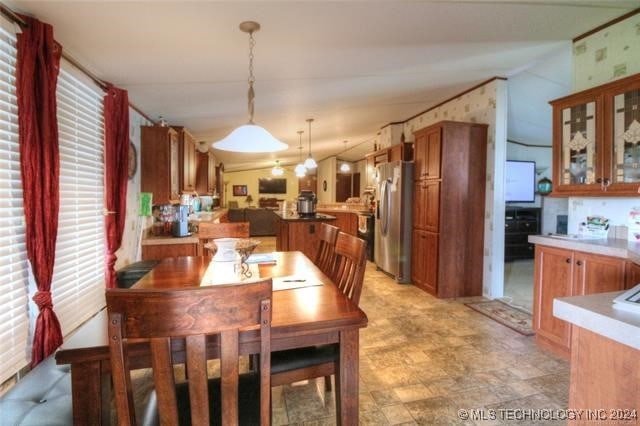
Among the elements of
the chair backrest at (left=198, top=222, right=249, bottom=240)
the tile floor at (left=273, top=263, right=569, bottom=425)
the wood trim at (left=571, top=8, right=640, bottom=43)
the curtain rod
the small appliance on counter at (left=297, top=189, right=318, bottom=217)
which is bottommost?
the tile floor at (left=273, top=263, right=569, bottom=425)

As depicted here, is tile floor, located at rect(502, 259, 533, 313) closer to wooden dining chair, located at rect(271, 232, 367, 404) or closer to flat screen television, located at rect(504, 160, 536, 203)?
flat screen television, located at rect(504, 160, 536, 203)

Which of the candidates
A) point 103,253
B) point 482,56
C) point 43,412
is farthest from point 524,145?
point 43,412

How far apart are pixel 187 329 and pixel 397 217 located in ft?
13.2

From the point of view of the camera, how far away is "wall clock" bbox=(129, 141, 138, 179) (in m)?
3.27

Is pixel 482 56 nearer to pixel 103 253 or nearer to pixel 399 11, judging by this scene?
pixel 399 11

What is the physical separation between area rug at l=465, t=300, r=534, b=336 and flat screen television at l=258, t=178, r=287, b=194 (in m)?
9.55

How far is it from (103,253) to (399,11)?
2.97 m

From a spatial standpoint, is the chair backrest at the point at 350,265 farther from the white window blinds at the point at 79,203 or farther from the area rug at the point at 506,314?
the area rug at the point at 506,314

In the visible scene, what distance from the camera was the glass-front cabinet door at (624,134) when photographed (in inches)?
83.2

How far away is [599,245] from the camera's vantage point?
6.95ft

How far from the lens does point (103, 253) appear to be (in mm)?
2791

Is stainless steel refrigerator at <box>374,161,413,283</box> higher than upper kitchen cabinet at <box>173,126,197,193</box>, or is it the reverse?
upper kitchen cabinet at <box>173,126,197,193</box>

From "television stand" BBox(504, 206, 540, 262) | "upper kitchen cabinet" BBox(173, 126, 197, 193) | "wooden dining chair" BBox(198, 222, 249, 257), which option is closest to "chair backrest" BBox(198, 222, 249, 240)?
"wooden dining chair" BBox(198, 222, 249, 257)

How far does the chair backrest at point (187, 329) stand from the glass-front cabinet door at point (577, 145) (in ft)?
8.75
